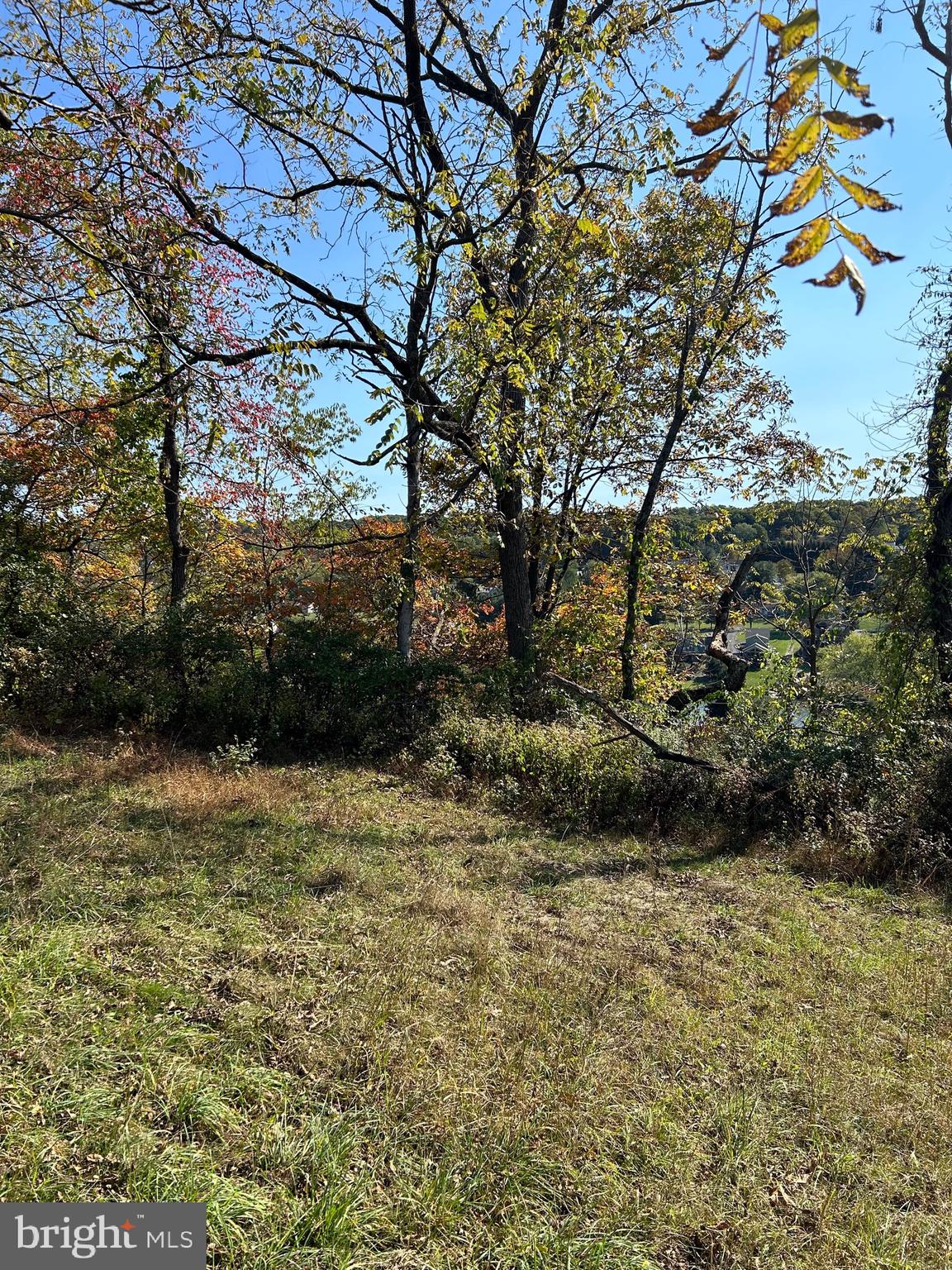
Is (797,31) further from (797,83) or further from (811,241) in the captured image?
(811,241)

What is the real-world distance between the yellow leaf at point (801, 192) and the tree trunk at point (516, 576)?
28.1 ft

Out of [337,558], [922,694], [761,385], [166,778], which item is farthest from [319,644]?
[761,385]

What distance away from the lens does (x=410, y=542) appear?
8492mm

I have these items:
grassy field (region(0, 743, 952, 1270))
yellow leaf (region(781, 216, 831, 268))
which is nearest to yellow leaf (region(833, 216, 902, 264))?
yellow leaf (region(781, 216, 831, 268))

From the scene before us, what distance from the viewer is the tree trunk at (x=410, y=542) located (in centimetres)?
815

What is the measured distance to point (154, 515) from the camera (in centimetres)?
1095

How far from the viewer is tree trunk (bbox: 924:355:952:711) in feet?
23.9

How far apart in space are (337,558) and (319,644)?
140 inches

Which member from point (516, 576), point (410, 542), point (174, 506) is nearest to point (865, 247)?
point (410, 542)

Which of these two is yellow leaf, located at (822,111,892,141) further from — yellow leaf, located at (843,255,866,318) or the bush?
the bush

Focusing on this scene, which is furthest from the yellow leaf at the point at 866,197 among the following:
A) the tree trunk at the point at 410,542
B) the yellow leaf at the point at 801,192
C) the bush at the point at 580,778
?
the tree trunk at the point at 410,542

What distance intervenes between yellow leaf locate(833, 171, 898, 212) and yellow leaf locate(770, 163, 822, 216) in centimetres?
4

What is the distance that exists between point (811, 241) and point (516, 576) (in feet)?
29.4

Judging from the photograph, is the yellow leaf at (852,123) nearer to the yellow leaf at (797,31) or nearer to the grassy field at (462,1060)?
the yellow leaf at (797,31)
